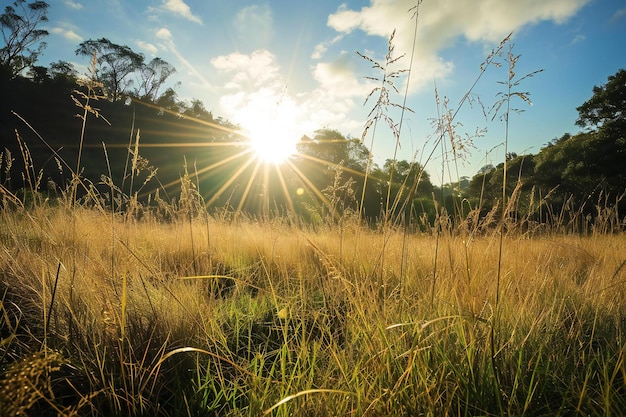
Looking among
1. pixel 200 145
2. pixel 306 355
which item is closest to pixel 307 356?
pixel 306 355

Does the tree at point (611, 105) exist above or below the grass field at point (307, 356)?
above

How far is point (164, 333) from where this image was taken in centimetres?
157

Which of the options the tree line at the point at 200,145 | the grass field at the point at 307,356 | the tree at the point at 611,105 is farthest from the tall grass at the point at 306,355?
the tree at the point at 611,105

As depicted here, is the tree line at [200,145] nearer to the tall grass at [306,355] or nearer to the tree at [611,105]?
the tree at [611,105]

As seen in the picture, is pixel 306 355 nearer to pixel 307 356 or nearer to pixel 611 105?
pixel 307 356

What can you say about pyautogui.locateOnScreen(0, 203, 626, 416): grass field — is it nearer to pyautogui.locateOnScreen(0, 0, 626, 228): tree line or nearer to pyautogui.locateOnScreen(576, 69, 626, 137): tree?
pyautogui.locateOnScreen(0, 0, 626, 228): tree line

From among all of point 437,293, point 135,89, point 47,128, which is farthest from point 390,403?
point 135,89

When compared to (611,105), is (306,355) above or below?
below

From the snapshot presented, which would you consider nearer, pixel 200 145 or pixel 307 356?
pixel 307 356

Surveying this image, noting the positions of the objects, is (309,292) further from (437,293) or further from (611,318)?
(611,318)

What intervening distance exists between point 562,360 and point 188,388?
4.87ft

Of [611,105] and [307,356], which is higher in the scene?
[611,105]

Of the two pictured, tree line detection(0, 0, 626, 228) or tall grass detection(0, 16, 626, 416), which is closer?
tall grass detection(0, 16, 626, 416)

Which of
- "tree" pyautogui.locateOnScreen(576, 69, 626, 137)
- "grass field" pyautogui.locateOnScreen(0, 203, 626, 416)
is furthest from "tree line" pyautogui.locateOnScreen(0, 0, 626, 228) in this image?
"grass field" pyautogui.locateOnScreen(0, 203, 626, 416)
